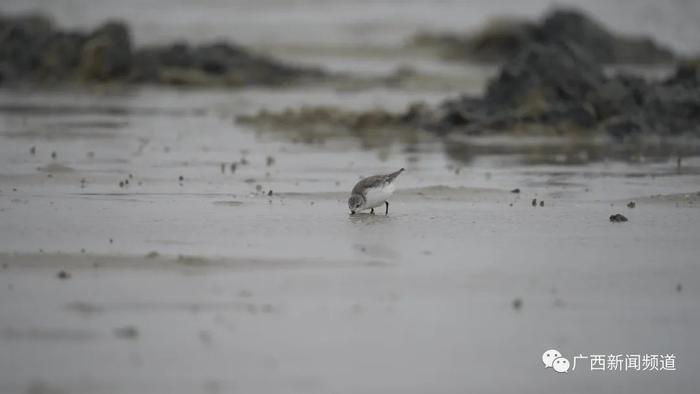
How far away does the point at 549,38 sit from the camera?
4297 centimetres

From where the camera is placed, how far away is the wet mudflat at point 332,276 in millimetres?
8375

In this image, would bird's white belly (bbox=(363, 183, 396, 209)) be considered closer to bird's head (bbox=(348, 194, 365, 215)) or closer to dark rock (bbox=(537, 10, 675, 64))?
bird's head (bbox=(348, 194, 365, 215))

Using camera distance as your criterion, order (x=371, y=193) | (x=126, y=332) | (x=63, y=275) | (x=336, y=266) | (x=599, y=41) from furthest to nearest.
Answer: (x=599, y=41) → (x=371, y=193) → (x=336, y=266) → (x=63, y=275) → (x=126, y=332)

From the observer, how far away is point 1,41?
4250cm

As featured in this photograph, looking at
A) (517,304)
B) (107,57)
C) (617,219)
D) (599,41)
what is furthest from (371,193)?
(599,41)

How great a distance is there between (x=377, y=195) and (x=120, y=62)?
26.9 metres

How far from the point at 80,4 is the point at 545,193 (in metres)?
51.4

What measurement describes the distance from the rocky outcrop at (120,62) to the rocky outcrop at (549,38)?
9637mm

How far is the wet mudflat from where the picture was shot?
330 inches

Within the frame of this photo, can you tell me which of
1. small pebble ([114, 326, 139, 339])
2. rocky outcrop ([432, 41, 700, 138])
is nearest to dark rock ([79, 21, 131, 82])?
rocky outcrop ([432, 41, 700, 138])

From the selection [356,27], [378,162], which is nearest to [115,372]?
[378,162]

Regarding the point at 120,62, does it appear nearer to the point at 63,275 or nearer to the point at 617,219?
the point at 617,219

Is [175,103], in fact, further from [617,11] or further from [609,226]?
[617,11]

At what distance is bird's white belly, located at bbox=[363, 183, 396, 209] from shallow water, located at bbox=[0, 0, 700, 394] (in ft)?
0.93
